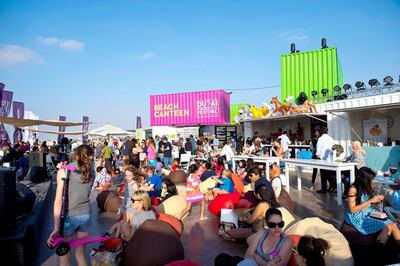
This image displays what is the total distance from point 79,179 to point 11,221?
5.27ft

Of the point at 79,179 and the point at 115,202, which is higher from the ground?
the point at 79,179

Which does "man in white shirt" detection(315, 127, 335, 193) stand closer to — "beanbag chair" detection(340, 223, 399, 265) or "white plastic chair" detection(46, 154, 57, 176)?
"beanbag chair" detection(340, 223, 399, 265)

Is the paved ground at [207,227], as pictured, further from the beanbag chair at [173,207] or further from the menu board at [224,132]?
the menu board at [224,132]

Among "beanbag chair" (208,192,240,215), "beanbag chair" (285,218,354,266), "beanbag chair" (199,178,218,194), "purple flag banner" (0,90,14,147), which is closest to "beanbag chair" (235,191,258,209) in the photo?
"beanbag chair" (208,192,240,215)

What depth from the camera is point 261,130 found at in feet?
59.2

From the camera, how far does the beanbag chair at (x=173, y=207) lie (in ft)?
19.9

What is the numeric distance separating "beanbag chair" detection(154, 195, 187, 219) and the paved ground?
364 mm

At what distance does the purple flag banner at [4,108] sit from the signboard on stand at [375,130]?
19081mm

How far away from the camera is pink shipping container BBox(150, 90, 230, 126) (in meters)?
23.9

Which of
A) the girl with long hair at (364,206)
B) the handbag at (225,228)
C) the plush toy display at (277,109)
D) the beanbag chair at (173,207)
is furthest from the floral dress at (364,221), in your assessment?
the plush toy display at (277,109)

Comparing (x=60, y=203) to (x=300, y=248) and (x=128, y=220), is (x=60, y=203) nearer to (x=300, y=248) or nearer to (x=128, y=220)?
(x=128, y=220)

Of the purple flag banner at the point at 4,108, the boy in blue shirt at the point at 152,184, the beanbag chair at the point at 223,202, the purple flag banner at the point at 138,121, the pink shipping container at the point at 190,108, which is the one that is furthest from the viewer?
the purple flag banner at the point at 138,121

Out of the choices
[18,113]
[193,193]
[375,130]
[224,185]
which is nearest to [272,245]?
[193,193]

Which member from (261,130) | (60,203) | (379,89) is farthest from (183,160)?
(60,203)
